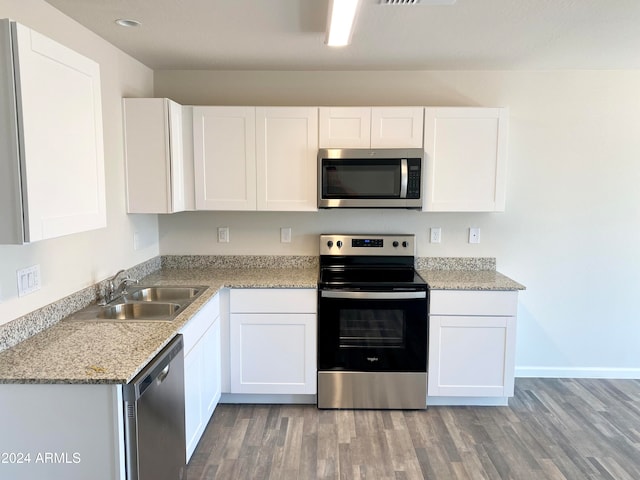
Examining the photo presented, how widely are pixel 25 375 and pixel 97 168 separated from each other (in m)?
0.85

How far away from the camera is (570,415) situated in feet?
10.1

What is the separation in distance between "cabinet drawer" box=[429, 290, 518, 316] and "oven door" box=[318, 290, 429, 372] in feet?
0.31

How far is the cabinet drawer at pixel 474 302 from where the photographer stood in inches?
120

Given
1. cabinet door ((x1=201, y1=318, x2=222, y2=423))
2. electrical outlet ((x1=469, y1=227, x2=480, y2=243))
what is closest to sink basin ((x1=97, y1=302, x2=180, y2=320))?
cabinet door ((x1=201, y1=318, x2=222, y2=423))

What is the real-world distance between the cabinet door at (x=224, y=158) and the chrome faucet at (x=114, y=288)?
756mm

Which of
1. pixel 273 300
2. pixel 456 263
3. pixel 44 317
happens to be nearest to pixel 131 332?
pixel 44 317

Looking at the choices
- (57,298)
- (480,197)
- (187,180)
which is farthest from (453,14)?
(57,298)

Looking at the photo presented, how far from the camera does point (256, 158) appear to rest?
3232 mm

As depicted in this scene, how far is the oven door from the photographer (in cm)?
305

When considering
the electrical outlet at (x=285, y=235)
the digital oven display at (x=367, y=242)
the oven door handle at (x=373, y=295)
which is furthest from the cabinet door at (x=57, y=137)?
the digital oven display at (x=367, y=242)

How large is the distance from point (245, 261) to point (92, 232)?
1.26m

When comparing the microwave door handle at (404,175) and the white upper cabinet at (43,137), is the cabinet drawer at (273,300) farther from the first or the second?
the white upper cabinet at (43,137)

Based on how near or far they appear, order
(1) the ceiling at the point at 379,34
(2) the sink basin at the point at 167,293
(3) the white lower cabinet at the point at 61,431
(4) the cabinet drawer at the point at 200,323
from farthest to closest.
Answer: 1. (2) the sink basin at the point at 167,293
2. (4) the cabinet drawer at the point at 200,323
3. (1) the ceiling at the point at 379,34
4. (3) the white lower cabinet at the point at 61,431

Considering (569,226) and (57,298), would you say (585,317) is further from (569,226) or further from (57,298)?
(57,298)
